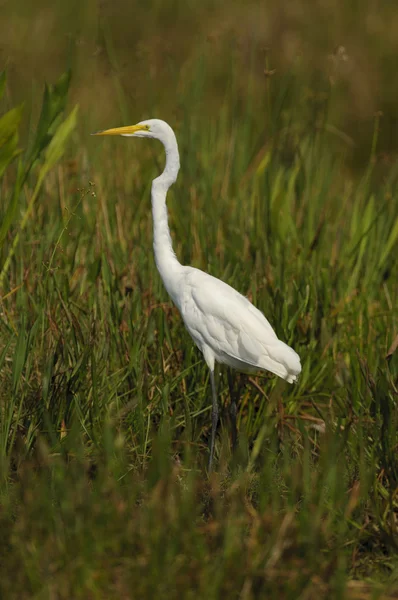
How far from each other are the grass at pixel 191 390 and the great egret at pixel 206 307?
0.15m

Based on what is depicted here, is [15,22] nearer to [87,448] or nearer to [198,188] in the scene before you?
[198,188]

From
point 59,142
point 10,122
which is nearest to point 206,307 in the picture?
point 10,122

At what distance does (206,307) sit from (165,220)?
32cm

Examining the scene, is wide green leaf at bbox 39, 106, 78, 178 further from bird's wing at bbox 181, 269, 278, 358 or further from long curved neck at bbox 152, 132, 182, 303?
bird's wing at bbox 181, 269, 278, 358

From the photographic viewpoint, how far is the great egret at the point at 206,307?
2996mm

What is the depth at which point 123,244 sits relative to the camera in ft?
12.2

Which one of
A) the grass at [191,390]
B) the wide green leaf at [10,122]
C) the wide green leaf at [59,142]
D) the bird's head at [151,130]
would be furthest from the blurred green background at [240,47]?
the wide green leaf at [10,122]

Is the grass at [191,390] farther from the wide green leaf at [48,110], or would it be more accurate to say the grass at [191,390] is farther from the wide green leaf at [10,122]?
the wide green leaf at [10,122]

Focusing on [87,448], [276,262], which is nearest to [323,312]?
[276,262]

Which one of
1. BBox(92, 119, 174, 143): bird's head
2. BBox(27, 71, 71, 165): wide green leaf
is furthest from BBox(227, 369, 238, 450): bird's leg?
BBox(27, 71, 71, 165): wide green leaf

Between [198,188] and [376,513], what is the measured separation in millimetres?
2183

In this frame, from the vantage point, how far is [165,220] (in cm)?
309

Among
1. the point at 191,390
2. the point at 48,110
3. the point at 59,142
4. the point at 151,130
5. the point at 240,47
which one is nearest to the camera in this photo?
the point at 151,130

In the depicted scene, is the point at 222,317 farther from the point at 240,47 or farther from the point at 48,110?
the point at 240,47
